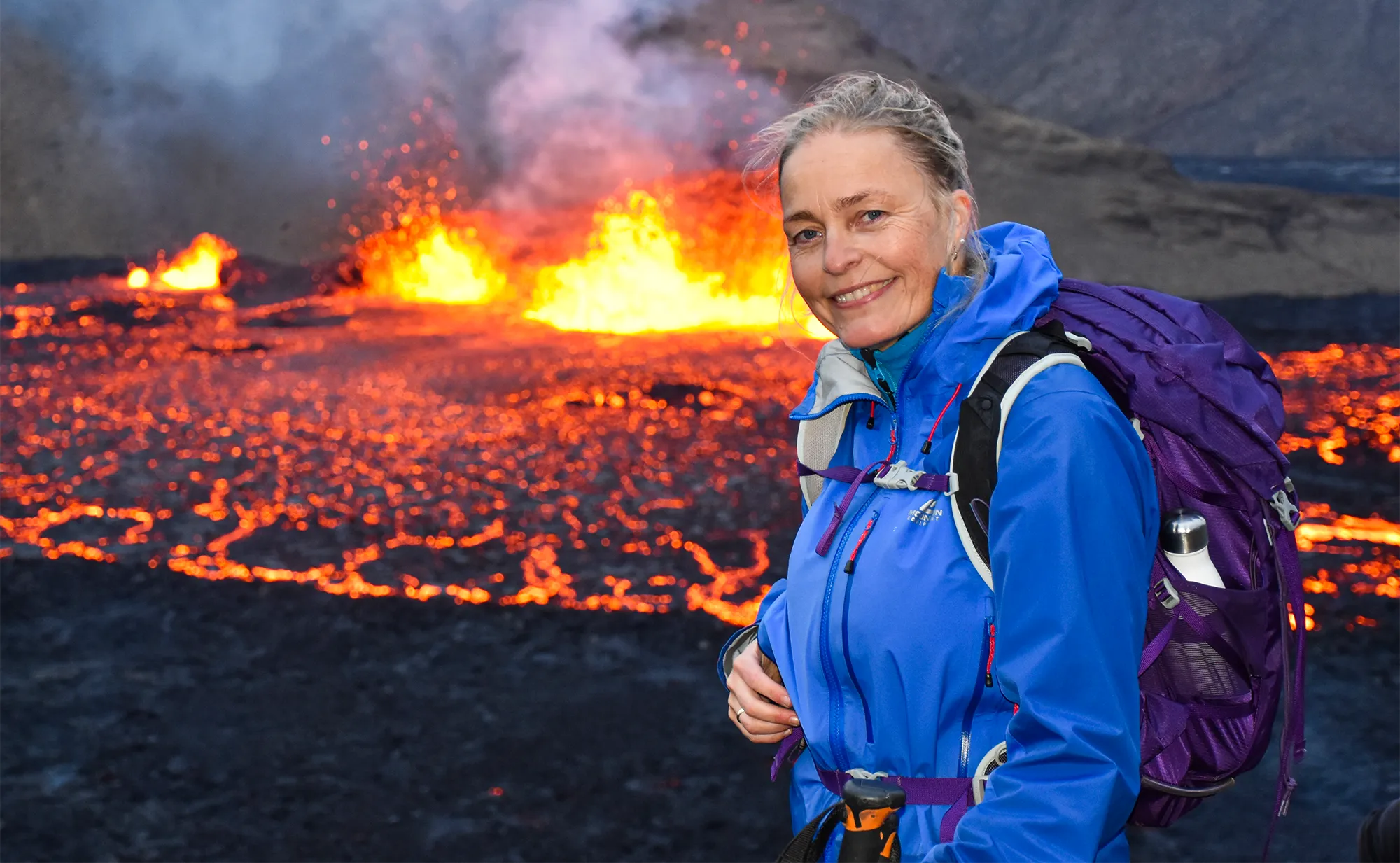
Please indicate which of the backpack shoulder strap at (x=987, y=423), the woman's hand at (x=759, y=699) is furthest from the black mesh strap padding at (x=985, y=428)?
the woman's hand at (x=759, y=699)

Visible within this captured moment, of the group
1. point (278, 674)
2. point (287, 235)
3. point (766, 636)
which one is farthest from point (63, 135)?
point (766, 636)

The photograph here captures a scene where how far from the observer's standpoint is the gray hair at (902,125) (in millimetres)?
1696

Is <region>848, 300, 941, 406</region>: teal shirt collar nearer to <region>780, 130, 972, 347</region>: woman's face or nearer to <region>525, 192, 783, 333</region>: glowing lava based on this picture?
<region>780, 130, 972, 347</region>: woman's face

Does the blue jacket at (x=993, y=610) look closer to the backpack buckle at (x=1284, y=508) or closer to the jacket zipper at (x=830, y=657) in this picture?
the jacket zipper at (x=830, y=657)

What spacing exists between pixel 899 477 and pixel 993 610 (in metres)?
0.22

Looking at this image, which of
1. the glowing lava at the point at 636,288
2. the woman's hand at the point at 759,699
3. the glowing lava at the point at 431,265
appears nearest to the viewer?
the woman's hand at the point at 759,699

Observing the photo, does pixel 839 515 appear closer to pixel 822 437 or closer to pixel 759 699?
pixel 822 437

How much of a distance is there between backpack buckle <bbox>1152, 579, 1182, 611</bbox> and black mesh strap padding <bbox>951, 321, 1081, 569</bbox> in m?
0.22

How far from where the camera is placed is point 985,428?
158cm

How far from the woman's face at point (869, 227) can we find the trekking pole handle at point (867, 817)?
58 cm

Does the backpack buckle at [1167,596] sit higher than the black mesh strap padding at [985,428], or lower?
lower

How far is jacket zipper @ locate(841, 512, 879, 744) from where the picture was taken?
172 centimetres

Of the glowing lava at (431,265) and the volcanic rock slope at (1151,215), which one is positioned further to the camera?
the volcanic rock slope at (1151,215)

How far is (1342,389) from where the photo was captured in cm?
1279
